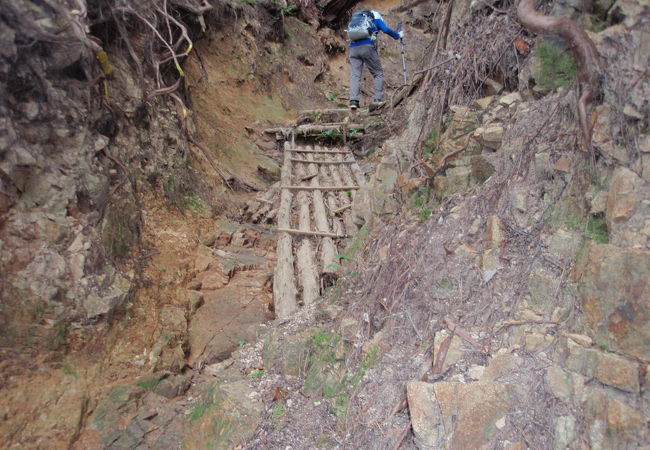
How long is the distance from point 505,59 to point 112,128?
3.43 meters

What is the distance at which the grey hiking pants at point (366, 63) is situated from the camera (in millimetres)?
7430

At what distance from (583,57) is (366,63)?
5841 mm

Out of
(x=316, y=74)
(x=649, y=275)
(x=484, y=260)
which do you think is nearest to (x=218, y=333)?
(x=484, y=260)

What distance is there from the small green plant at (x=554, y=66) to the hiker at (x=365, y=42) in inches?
199

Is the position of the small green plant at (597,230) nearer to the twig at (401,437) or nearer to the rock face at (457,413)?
the rock face at (457,413)

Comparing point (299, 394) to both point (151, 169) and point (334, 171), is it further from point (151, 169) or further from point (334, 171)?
point (334, 171)

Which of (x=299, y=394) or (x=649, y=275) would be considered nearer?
(x=649, y=275)

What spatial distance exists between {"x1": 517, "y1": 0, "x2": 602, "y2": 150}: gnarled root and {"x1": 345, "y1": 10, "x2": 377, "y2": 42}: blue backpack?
528 centimetres

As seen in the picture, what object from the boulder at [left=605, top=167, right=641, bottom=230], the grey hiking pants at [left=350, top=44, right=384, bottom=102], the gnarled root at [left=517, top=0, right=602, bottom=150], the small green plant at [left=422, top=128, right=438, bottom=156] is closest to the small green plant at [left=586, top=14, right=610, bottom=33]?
the gnarled root at [left=517, top=0, right=602, bottom=150]

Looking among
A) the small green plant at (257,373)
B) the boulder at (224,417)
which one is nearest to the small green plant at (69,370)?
the boulder at (224,417)

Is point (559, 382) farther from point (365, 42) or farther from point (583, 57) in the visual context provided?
point (365, 42)

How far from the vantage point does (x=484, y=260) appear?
236 cm

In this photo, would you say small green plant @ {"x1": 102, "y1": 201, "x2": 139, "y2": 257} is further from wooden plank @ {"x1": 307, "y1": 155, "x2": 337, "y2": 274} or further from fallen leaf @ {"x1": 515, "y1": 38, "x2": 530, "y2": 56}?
fallen leaf @ {"x1": 515, "y1": 38, "x2": 530, "y2": 56}

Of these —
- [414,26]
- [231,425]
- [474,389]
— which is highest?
[414,26]
